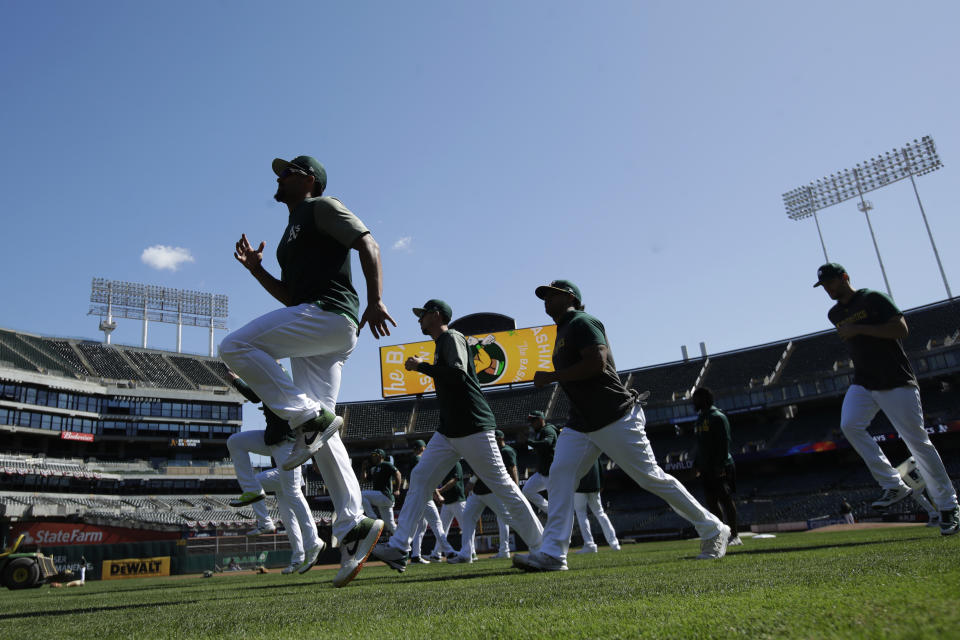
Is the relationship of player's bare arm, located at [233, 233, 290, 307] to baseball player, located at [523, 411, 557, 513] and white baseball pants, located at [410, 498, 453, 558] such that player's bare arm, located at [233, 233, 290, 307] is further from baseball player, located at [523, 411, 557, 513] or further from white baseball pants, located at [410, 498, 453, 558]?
white baseball pants, located at [410, 498, 453, 558]

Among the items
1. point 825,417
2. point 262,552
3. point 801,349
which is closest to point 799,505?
point 825,417

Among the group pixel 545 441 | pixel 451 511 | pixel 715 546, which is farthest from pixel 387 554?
pixel 451 511

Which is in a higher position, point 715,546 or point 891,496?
point 891,496

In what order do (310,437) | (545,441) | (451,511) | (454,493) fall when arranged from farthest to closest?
(451,511)
(454,493)
(545,441)
(310,437)

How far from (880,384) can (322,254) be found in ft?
16.5

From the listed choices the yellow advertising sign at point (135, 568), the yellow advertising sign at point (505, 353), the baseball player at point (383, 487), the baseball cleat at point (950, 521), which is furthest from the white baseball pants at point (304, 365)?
the yellow advertising sign at point (505, 353)

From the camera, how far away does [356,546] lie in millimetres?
3570

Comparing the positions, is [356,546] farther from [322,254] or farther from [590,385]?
[590,385]

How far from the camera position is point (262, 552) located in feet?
66.6

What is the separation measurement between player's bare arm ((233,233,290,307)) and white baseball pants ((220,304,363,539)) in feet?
1.95

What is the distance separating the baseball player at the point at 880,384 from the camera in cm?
538

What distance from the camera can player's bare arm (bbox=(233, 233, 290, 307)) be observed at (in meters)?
4.05

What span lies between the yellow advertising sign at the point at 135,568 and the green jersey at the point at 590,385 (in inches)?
736

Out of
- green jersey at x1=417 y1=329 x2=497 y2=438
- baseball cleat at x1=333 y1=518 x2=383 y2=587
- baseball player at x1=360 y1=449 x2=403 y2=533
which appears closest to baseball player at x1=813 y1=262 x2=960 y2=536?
green jersey at x1=417 y1=329 x2=497 y2=438
